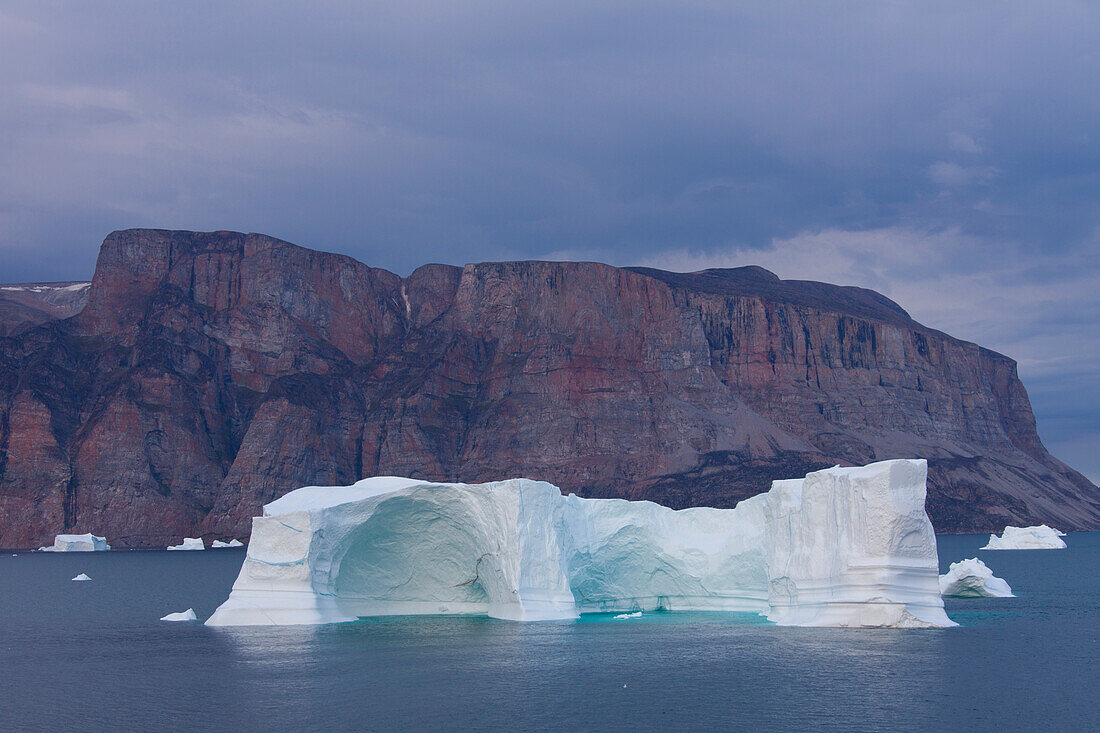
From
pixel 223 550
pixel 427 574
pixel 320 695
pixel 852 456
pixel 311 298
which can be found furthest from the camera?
pixel 311 298

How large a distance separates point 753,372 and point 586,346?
1408 inches

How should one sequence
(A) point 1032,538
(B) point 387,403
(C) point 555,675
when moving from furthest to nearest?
(B) point 387,403
(A) point 1032,538
(C) point 555,675

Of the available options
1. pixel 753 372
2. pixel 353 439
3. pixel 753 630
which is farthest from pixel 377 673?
pixel 753 372

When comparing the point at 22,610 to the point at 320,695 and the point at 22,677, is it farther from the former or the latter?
the point at 320,695

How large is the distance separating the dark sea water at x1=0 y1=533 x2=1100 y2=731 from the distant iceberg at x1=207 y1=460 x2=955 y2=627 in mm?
1279

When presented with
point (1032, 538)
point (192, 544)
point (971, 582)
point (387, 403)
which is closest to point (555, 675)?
point (971, 582)

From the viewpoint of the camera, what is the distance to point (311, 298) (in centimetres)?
18850

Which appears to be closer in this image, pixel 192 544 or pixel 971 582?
pixel 971 582

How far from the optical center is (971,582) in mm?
55000

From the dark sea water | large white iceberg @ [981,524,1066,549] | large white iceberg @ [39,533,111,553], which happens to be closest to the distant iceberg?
the dark sea water

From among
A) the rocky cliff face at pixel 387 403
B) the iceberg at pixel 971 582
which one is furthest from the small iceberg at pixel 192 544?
the iceberg at pixel 971 582

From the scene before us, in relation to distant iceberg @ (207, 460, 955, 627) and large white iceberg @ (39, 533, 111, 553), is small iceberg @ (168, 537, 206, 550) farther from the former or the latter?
distant iceberg @ (207, 460, 955, 627)

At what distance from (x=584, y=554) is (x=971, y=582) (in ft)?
74.9

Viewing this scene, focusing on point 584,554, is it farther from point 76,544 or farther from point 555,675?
point 76,544
